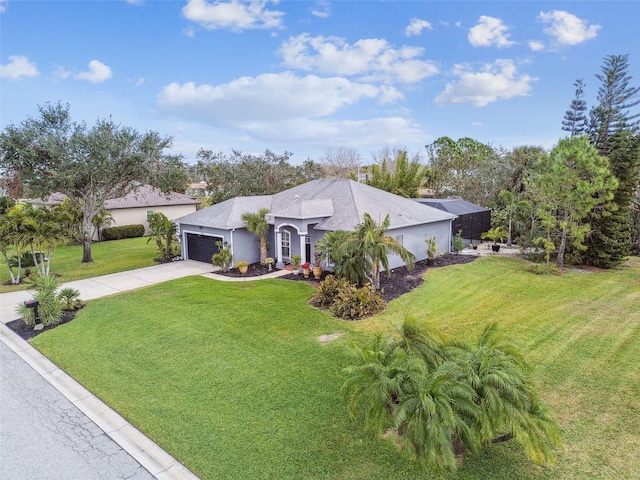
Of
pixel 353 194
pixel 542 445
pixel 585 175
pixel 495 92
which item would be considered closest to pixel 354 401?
pixel 542 445

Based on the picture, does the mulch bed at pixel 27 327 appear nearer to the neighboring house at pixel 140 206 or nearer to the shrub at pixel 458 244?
the neighboring house at pixel 140 206

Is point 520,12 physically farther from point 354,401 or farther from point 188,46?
point 354,401

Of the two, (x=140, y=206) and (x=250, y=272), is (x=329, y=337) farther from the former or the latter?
(x=140, y=206)

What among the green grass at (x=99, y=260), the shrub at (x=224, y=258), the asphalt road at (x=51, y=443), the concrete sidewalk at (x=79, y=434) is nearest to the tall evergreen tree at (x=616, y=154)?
the shrub at (x=224, y=258)

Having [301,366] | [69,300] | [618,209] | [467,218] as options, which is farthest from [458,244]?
[69,300]

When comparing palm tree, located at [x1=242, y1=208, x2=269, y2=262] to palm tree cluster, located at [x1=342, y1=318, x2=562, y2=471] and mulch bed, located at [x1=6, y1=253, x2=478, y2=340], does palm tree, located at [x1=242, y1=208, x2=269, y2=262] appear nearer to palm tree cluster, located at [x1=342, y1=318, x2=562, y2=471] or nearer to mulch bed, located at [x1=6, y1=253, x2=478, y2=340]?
mulch bed, located at [x1=6, y1=253, x2=478, y2=340]

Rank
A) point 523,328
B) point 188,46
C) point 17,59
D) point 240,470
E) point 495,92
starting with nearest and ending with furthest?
1. point 240,470
2. point 523,328
3. point 17,59
4. point 188,46
5. point 495,92
